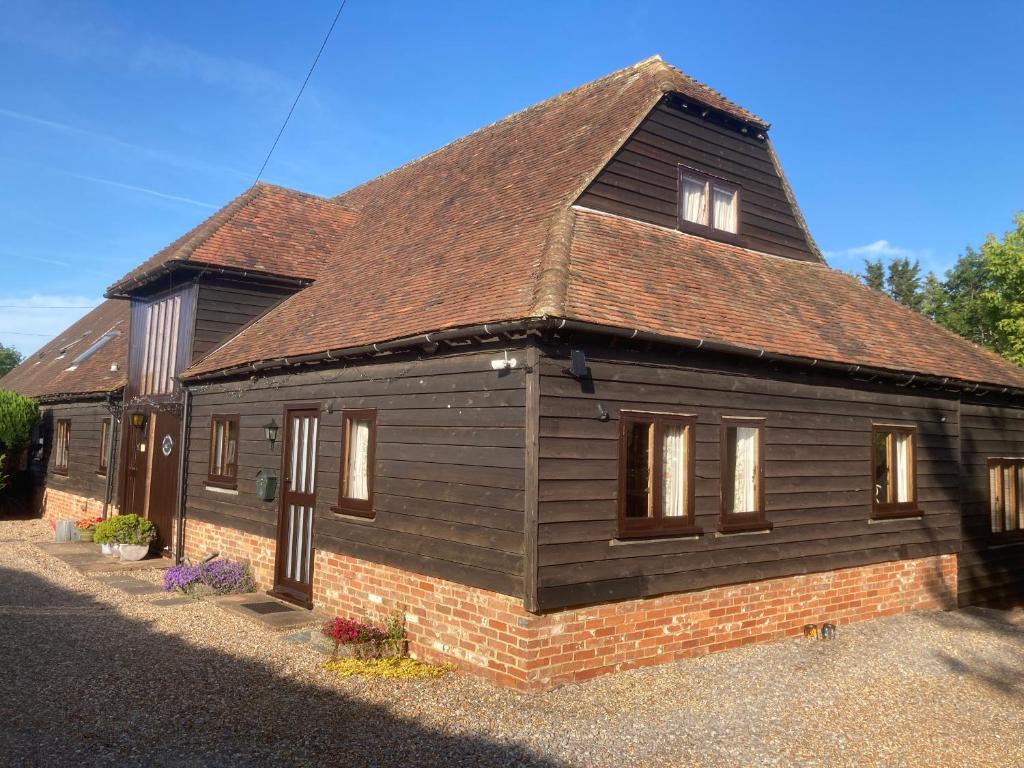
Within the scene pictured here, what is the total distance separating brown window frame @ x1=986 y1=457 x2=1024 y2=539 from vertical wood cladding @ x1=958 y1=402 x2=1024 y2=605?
0.05 meters

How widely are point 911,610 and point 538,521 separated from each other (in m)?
6.98

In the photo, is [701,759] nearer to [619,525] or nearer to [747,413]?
[619,525]

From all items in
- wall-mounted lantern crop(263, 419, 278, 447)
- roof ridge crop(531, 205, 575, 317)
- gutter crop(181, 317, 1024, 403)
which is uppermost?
roof ridge crop(531, 205, 575, 317)

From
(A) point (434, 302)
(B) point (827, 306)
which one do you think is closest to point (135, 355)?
(A) point (434, 302)

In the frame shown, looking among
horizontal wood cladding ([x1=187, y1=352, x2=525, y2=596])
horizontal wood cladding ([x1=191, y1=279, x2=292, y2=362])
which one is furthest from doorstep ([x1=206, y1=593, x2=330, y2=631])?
horizontal wood cladding ([x1=191, y1=279, x2=292, y2=362])

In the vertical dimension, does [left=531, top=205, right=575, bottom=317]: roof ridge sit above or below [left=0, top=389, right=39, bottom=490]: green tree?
above

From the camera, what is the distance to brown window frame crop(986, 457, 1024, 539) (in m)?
12.0

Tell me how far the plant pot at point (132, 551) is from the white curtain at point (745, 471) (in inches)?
415

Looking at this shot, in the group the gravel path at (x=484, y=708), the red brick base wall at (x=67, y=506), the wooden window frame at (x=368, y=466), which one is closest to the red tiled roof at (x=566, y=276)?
the wooden window frame at (x=368, y=466)

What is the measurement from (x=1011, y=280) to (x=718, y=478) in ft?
83.5

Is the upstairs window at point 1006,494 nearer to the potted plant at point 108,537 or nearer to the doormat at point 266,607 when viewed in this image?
the doormat at point 266,607

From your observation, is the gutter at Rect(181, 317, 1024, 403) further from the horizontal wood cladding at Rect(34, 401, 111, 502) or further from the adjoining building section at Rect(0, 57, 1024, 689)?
the horizontal wood cladding at Rect(34, 401, 111, 502)

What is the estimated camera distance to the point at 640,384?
25.7ft

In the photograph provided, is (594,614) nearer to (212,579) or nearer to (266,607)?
(266,607)
